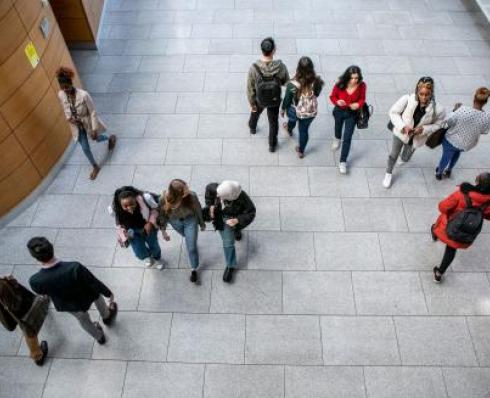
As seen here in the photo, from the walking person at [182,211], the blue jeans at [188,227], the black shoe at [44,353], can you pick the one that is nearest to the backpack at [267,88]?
the walking person at [182,211]

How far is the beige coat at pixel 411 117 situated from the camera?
16.1 ft

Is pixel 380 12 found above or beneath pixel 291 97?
beneath

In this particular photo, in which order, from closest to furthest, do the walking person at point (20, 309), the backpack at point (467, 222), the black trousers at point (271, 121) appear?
the walking person at point (20, 309)
the backpack at point (467, 222)
the black trousers at point (271, 121)

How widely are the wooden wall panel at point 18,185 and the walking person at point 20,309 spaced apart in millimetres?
2019

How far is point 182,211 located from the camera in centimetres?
425

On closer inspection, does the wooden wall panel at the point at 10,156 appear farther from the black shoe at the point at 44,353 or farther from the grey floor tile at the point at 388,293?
the grey floor tile at the point at 388,293

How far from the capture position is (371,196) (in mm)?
5715

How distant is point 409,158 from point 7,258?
5281 mm

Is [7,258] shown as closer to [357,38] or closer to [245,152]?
[245,152]

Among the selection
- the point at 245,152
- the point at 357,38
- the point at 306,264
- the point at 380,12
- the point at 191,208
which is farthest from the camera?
the point at 380,12

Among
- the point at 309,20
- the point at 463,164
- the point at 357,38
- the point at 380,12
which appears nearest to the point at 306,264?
the point at 463,164

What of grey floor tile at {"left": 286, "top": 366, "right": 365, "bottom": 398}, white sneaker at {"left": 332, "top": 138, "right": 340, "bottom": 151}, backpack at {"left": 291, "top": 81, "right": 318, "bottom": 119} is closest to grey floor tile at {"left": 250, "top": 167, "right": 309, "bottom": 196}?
white sneaker at {"left": 332, "top": 138, "right": 340, "bottom": 151}

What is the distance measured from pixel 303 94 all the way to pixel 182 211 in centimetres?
213

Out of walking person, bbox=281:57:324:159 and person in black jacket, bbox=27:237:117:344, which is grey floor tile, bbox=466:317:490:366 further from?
person in black jacket, bbox=27:237:117:344
